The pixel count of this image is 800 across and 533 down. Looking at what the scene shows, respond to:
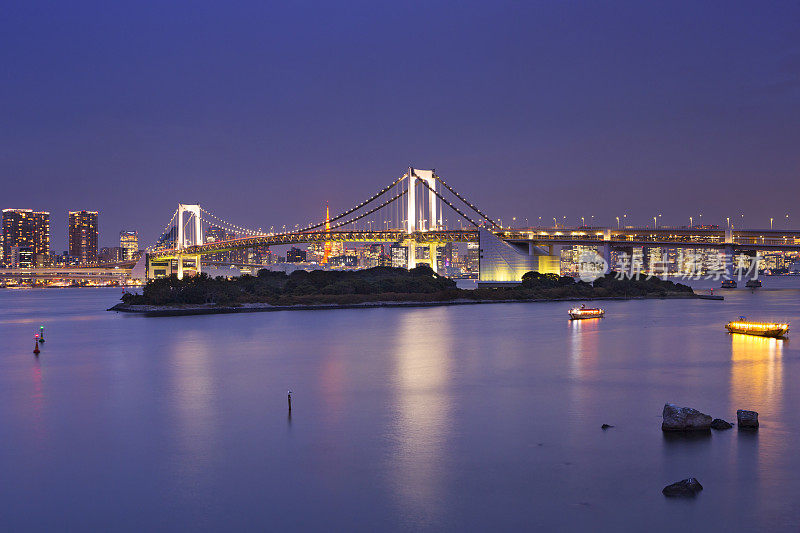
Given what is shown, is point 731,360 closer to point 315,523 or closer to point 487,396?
point 487,396

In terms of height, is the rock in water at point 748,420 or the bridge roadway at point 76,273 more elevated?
the bridge roadway at point 76,273

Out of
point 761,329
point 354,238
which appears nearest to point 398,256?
point 354,238

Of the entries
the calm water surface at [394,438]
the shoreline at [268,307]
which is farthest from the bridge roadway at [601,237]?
the calm water surface at [394,438]

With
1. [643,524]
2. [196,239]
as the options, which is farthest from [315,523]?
[196,239]

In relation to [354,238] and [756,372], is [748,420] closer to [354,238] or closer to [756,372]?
[756,372]

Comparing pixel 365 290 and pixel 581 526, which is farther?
pixel 365 290

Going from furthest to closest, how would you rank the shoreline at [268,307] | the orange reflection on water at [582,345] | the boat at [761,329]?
the shoreline at [268,307] < the boat at [761,329] < the orange reflection on water at [582,345]

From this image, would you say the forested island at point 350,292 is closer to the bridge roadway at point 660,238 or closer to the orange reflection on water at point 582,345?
the bridge roadway at point 660,238
